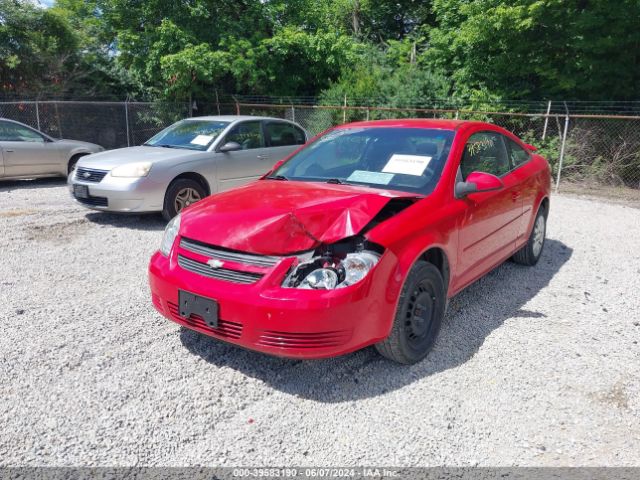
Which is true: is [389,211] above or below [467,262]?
above

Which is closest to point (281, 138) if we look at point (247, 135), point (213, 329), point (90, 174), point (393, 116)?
point (247, 135)

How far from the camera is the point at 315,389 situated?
322cm

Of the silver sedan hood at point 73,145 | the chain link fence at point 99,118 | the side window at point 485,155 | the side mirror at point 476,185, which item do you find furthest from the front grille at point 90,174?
the chain link fence at point 99,118

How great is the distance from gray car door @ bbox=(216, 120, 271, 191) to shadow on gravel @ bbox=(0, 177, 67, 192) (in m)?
4.67

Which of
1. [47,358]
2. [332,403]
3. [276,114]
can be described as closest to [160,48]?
[276,114]

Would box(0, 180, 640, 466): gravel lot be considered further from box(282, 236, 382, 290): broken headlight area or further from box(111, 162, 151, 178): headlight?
box(111, 162, 151, 178): headlight

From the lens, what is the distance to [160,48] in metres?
15.1

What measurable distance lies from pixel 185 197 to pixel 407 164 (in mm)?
4262

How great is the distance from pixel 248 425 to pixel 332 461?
0.54m

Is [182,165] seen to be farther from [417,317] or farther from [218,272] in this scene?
[417,317]

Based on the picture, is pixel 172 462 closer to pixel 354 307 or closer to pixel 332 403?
pixel 332 403

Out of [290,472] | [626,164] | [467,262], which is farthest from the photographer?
[626,164]

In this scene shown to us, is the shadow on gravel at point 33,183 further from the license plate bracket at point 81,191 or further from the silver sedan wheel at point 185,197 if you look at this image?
the silver sedan wheel at point 185,197

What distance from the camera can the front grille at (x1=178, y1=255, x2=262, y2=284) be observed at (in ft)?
10.0
